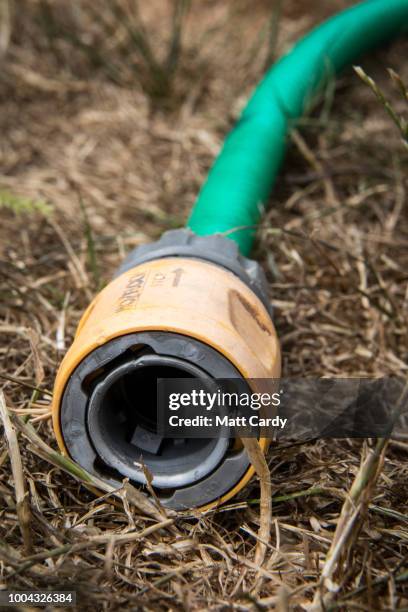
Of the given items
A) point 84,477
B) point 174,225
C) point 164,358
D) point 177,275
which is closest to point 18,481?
point 84,477

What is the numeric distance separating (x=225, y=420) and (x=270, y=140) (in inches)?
36.5

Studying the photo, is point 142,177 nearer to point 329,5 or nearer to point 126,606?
point 329,5

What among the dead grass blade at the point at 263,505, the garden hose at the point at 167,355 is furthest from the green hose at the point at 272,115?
the dead grass blade at the point at 263,505

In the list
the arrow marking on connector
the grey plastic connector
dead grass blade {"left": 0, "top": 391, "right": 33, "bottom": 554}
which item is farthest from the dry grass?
the arrow marking on connector

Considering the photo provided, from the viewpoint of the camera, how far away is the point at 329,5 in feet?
8.49

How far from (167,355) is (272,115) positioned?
100 cm

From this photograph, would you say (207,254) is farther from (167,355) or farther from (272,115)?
(272,115)

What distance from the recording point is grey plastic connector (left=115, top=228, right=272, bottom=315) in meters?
1.26

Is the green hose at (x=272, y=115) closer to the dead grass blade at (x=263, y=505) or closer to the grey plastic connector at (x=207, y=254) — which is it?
the grey plastic connector at (x=207, y=254)

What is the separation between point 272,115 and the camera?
183cm

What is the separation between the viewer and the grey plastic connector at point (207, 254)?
4.15 ft

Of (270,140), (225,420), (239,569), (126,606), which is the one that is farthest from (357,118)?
(126,606)

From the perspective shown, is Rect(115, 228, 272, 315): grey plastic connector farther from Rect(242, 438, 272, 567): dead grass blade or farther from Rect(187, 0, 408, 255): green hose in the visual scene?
Rect(242, 438, 272, 567): dead grass blade

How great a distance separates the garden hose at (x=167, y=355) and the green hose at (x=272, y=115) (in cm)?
5
